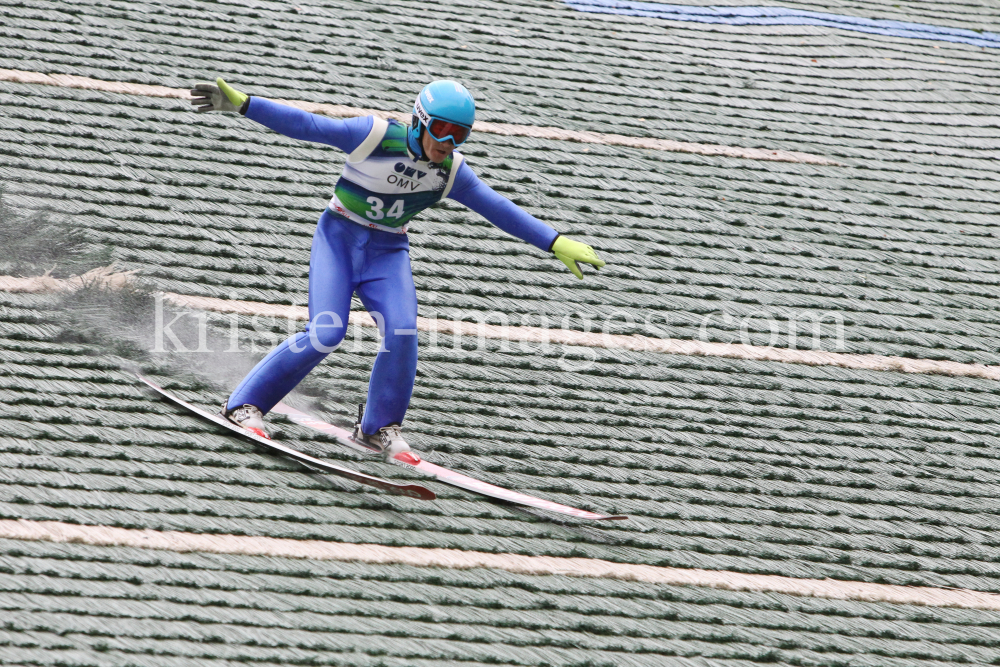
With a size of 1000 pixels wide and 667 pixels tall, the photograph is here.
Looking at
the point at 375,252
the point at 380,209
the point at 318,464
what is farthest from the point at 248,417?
the point at 380,209

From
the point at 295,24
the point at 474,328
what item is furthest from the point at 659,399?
the point at 295,24

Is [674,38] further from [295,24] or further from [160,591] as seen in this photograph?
[160,591]

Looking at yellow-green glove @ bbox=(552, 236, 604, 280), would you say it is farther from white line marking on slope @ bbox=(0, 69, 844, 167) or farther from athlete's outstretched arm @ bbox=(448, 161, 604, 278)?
white line marking on slope @ bbox=(0, 69, 844, 167)

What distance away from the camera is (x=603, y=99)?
6.64 meters

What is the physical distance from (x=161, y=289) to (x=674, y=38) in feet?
15.6

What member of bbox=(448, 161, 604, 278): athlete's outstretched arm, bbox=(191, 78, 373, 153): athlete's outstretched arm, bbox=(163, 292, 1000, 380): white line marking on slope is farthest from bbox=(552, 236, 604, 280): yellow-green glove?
bbox=(191, 78, 373, 153): athlete's outstretched arm

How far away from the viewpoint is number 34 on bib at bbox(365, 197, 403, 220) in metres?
4.03

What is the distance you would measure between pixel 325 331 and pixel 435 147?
2.78 feet

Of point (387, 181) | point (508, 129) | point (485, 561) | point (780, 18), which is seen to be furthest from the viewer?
point (780, 18)

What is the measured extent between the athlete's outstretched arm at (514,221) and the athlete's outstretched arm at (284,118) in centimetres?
46

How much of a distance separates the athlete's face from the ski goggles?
0.02m

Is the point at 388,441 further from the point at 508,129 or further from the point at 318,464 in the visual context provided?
the point at 508,129

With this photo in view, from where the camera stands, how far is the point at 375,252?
13.6ft

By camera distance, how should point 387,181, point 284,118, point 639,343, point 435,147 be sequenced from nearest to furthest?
point 284,118 < point 435,147 < point 387,181 < point 639,343
